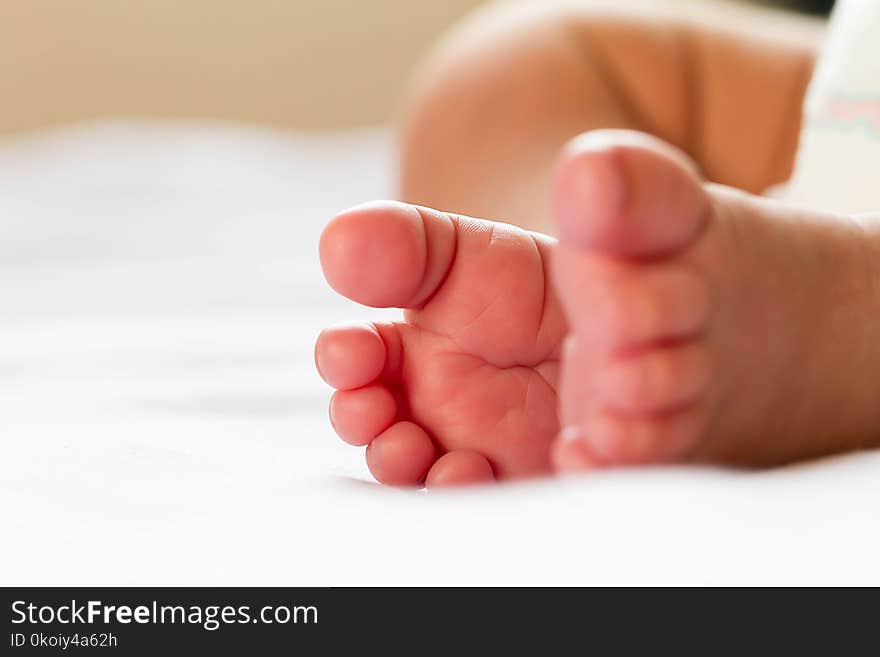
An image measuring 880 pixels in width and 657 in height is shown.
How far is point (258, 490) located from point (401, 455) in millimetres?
75

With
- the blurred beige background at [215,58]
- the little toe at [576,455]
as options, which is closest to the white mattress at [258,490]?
the little toe at [576,455]

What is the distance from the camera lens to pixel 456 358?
21.6 inches

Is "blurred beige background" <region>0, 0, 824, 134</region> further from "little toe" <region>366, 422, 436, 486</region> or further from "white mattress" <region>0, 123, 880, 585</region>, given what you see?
"little toe" <region>366, 422, 436, 486</region>

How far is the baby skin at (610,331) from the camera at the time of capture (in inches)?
14.9

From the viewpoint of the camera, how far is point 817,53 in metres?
1.22

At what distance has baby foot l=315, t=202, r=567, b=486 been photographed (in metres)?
0.53

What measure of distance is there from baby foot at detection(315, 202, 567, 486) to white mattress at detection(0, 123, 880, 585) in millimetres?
36

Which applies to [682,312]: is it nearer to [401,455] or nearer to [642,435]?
[642,435]

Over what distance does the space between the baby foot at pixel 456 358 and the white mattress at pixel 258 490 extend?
1.4 inches

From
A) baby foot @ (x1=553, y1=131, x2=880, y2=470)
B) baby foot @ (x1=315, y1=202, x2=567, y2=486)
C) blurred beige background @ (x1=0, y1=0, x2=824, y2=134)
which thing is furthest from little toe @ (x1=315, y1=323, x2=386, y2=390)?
blurred beige background @ (x1=0, y1=0, x2=824, y2=134)

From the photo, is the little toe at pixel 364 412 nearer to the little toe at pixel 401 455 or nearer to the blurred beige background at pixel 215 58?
the little toe at pixel 401 455

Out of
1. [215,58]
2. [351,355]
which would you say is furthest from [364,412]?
[215,58]

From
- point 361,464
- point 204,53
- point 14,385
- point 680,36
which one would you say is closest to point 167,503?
point 361,464

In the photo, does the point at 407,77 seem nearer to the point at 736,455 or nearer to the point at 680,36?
the point at 680,36
